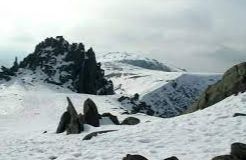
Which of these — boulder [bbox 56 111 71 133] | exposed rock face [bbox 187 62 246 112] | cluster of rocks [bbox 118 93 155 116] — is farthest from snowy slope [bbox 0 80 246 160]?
cluster of rocks [bbox 118 93 155 116]

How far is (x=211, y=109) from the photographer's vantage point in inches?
1168

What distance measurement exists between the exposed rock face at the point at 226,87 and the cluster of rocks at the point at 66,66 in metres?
115

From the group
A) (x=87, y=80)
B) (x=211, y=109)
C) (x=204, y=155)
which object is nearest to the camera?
(x=204, y=155)

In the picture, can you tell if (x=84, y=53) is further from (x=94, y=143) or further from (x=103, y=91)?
(x=94, y=143)

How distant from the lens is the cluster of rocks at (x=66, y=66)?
152500 mm

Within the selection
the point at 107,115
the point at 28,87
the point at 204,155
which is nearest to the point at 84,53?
the point at 28,87

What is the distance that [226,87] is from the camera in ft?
115

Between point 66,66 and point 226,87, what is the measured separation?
128 m

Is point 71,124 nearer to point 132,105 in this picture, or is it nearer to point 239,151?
point 239,151

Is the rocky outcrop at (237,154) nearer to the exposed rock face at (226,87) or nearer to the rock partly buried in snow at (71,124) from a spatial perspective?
the exposed rock face at (226,87)

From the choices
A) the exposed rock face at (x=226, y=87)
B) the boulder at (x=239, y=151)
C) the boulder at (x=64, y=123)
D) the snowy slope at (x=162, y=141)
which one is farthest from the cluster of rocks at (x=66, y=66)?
the boulder at (x=239, y=151)

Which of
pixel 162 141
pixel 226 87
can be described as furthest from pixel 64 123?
pixel 162 141

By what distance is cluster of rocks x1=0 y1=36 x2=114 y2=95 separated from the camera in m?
152

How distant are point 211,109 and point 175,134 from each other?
5.75 meters
